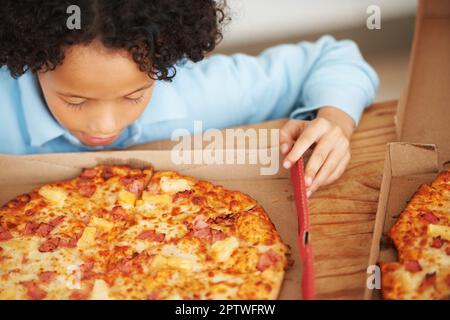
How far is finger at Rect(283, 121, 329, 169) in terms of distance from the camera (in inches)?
53.4

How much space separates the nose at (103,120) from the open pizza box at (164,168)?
0.23 feet

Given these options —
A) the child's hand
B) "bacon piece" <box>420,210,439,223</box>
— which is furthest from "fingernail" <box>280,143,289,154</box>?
"bacon piece" <box>420,210,439,223</box>

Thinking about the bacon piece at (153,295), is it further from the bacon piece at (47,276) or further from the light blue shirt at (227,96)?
the light blue shirt at (227,96)

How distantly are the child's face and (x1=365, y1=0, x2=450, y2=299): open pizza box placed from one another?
0.59 metres

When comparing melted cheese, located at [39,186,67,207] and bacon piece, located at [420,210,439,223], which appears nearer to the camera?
bacon piece, located at [420,210,439,223]

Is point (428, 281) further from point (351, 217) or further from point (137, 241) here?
point (137, 241)

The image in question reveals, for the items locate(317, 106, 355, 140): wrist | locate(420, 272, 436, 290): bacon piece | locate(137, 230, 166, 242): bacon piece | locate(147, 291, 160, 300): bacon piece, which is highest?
locate(317, 106, 355, 140): wrist

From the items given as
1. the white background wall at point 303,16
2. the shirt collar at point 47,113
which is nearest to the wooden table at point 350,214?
the shirt collar at point 47,113

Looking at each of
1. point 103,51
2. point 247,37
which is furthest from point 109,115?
point 247,37

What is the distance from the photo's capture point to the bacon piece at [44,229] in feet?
4.35

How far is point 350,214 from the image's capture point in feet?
4.42

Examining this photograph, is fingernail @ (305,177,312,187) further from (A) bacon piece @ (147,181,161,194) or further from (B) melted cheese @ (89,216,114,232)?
(B) melted cheese @ (89,216,114,232)
